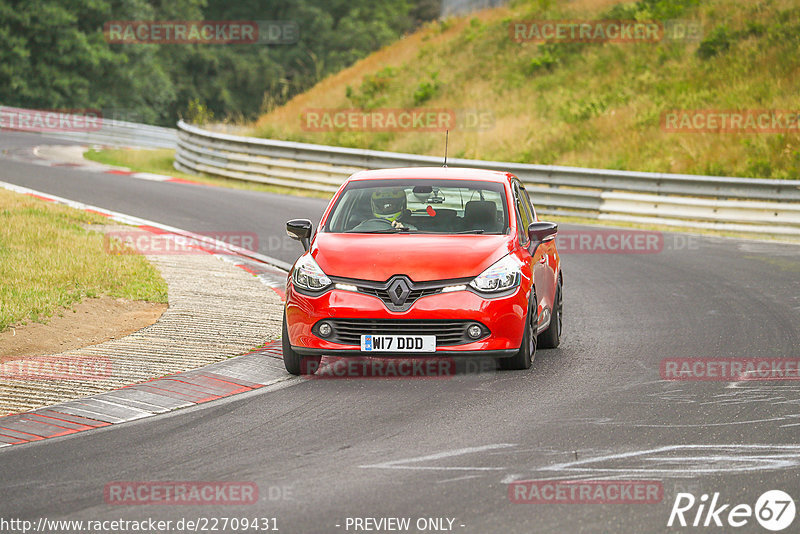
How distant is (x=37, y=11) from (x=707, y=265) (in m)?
40.6

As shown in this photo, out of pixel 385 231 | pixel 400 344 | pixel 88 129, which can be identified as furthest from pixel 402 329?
pixel 88 129

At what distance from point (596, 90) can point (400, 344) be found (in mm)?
23177

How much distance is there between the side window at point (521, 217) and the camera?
998 centimetres

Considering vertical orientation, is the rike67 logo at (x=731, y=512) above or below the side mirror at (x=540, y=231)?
below

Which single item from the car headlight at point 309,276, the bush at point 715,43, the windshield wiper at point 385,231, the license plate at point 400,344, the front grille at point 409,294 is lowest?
the license plate at point 400,344

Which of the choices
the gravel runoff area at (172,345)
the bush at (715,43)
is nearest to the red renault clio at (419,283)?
the gravel runoff area at (172,345)

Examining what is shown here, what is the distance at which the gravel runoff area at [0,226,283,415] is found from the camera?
28.2 feet

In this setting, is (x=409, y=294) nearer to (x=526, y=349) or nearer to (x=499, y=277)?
(x=499, y=277)

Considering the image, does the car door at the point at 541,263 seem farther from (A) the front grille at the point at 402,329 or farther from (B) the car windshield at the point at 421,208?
(A) the front grille at the point at 402,329

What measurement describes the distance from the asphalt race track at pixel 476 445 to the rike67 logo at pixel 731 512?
4cm

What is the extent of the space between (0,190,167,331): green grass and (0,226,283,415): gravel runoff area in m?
0.45

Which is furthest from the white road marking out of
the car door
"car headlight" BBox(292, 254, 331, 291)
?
the car door

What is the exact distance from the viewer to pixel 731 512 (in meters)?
5.73

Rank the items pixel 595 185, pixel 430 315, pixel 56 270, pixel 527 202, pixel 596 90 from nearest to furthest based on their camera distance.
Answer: pixel 430 315
pixel 527 202
pixel 56 270
pixel 595 185
pixel 596 90
